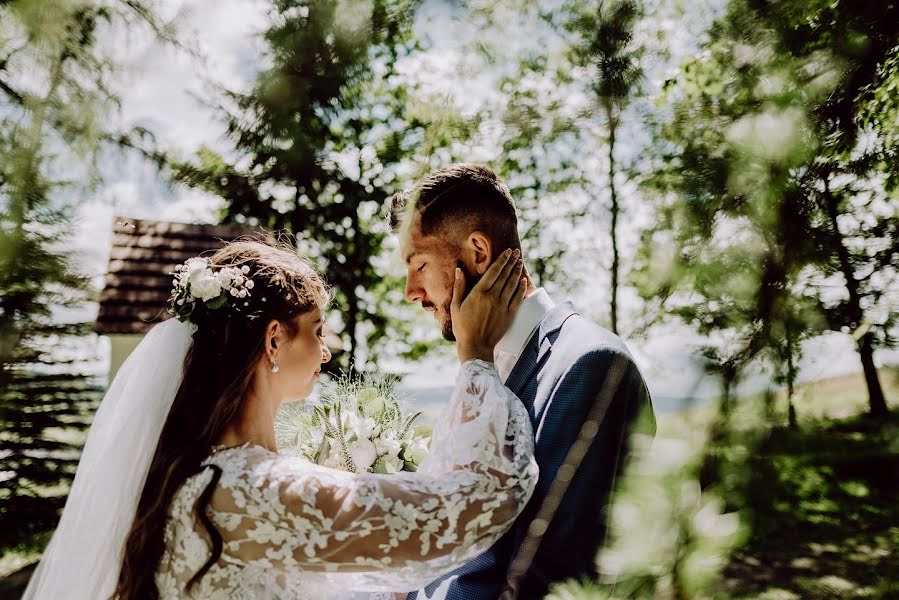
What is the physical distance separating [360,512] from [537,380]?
0.66 m

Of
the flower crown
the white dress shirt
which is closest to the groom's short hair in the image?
the white dress shirt

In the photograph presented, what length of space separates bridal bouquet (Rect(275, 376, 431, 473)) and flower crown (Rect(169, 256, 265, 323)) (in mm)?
809

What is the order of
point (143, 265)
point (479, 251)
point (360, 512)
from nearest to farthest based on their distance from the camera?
point (360, 512) < point (479, 251) < point (143, 265)

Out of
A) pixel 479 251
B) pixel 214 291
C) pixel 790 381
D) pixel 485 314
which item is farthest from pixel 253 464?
pixel 790 381

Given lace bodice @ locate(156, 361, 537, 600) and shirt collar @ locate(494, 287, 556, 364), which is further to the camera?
shirt collar @ locate(494, 287, 556, 364)

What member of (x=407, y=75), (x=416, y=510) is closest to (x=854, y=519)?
(x=416, y=510)

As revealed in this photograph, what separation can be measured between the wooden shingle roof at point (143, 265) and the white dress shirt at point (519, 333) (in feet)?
22.1

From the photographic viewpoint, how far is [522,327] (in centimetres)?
200

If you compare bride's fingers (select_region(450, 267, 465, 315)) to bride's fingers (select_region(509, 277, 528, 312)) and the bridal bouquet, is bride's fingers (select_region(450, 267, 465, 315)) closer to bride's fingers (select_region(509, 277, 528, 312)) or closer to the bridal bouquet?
bride's fingers (select_region(509, 277, 528, 312))

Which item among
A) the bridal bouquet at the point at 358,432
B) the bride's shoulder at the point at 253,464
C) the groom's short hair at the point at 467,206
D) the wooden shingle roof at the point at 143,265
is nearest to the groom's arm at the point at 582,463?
the bride's shoulder at the point at 253,464

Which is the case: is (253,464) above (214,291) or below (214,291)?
below

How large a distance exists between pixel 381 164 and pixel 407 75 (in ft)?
6.40

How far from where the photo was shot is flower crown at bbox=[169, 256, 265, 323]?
182cm

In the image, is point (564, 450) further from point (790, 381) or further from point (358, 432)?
point (358, 432)
